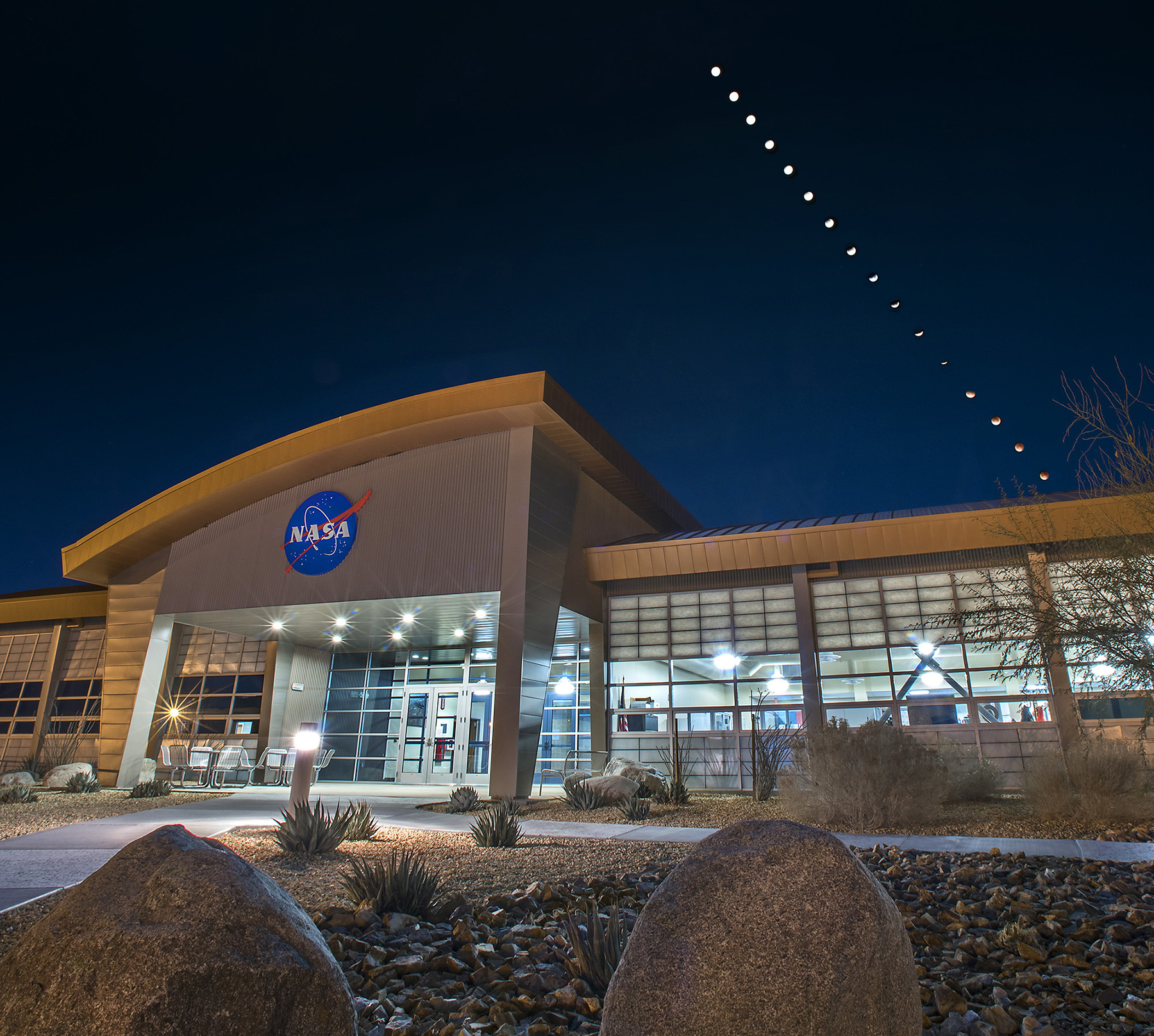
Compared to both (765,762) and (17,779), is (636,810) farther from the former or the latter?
(17,779)

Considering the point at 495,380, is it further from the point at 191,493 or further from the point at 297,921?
the point at 297,921

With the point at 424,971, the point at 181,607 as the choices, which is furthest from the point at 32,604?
the point at 424,971

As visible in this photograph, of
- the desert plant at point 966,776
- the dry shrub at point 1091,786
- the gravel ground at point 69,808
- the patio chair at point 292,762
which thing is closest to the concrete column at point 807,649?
the desert plant at point 966,776

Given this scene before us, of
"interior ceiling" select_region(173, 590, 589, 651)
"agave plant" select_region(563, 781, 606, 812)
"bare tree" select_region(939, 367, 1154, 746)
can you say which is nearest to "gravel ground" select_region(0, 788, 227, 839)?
"interior ceiling" select_region(173, 590, 589, 651)

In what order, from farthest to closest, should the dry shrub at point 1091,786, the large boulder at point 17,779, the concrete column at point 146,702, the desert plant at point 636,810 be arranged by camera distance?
the concrete column at point 146,702
the large boulder at point 17,779
the desert plant at point 636,810
the dry shrub at point 1091,786

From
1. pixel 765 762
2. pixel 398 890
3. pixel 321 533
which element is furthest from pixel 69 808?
pixel 765 762

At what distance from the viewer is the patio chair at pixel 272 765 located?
20.2 metres

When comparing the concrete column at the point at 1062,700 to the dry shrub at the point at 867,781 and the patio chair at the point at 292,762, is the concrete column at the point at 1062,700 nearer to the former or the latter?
the dry shrub at the point at 867,781

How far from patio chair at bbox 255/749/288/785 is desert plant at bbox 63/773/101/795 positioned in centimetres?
400

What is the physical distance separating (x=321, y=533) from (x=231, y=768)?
281 inches

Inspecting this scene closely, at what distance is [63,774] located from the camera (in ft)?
63.9

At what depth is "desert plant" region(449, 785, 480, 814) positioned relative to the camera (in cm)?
1321

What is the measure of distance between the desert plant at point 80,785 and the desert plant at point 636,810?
15043 mm

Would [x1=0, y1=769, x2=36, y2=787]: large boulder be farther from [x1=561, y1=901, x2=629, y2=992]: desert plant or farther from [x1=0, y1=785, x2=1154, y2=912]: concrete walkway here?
[x1=561, y1=901, x2=629, y2=992]: desert plant
